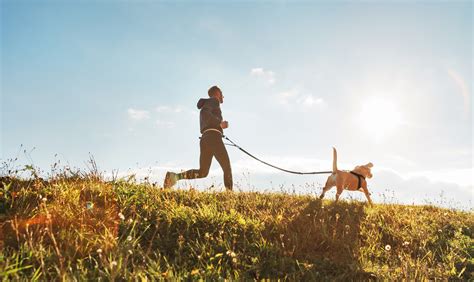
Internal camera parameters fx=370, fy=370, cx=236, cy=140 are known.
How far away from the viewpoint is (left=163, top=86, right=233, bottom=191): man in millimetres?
8750

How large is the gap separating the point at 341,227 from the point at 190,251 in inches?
106

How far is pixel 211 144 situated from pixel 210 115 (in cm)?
72

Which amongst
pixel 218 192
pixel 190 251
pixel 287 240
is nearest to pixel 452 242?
pixel 287 240

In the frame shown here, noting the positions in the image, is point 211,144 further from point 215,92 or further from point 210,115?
point 215,92

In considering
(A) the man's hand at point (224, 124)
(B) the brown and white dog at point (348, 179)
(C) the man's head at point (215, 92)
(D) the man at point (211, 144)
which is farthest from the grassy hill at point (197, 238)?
(C) the man's head at point (215, 92)

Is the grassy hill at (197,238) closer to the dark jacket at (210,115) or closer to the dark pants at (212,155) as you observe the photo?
the dark pants at (212,155)

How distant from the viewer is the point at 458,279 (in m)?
5.16

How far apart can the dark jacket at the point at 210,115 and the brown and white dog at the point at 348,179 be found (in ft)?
9.25

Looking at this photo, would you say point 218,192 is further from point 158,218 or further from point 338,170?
point 338,170

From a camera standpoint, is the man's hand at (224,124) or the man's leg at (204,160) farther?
the man's hand at (224,124)

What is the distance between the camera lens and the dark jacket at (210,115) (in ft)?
29.5

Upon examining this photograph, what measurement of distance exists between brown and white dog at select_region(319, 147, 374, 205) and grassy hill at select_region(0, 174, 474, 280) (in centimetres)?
98

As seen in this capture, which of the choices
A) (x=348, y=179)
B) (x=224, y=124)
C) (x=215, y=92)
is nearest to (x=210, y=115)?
(x=224, y=124)

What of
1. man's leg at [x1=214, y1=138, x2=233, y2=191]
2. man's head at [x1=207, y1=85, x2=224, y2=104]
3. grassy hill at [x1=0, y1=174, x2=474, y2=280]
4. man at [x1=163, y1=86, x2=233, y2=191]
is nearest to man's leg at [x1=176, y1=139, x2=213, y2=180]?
man at [x1=163, y1=86, x2=233, y2=191]
